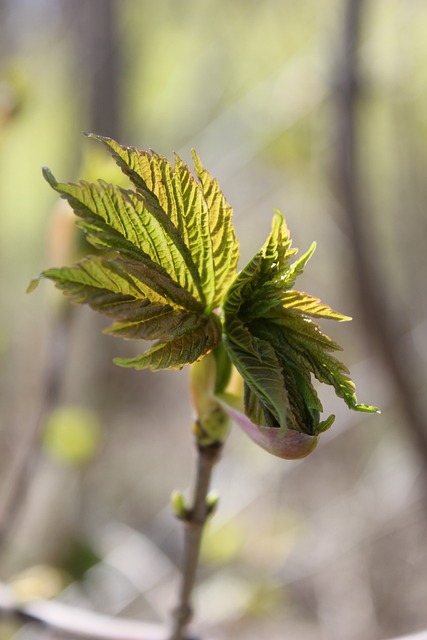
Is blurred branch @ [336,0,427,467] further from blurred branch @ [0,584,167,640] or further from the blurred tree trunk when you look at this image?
blurred branch @ [0,584,167,640]

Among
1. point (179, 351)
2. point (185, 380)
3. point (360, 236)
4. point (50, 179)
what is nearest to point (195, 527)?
point (179, 351)

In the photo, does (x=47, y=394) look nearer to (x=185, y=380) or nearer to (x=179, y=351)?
(x=179, y=351)

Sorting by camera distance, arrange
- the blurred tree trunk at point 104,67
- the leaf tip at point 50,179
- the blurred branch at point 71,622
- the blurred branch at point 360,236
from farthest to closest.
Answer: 1. the blurred tree trunk at point 104,67
2. the blurred branch at point 360,236
3. the blurred branch at point 71,622
4. the leaf tip at point 50,179

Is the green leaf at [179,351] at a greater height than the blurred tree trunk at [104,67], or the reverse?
the blurred tree trunk at [104,67]

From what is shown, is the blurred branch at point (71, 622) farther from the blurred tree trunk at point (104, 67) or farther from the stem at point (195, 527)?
the blurred tree trunk at point (104, 67)

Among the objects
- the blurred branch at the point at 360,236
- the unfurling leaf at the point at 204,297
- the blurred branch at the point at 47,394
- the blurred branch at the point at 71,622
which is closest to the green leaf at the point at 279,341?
the unfurling leaf at the point at 204,297

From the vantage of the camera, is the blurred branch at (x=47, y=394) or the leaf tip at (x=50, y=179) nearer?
the leaf tip at (x=50, y=179)

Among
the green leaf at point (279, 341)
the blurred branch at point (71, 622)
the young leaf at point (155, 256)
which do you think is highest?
the young leaf at point (155, 256)

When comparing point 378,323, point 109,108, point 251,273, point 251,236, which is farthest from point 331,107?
point 251,236

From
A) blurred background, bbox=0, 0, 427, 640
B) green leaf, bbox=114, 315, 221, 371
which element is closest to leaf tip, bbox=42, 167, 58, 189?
green leaf, bbox=114, 315, 221, 371
